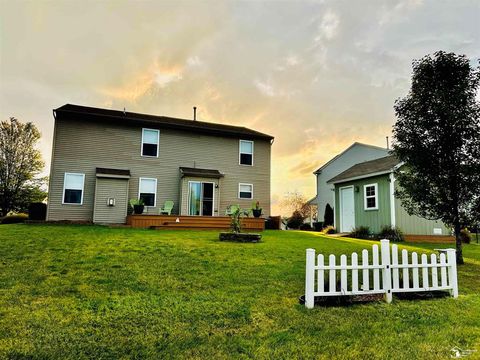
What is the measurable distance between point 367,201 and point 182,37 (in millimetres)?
11998

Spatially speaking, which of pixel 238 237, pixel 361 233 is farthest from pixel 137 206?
pixel 361 233

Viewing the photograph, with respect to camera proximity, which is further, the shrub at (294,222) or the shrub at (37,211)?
the shrub at (294,222)

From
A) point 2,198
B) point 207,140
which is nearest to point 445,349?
point 207,140

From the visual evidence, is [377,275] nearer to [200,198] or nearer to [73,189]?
[200,198]

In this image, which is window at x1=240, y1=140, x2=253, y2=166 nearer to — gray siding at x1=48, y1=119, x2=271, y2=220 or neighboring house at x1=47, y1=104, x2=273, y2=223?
neighboring house at x1=47, y1=104, x2=273, y2=223

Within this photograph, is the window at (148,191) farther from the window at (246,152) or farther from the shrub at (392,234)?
the shrub at (392,234)

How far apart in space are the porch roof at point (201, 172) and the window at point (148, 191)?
1790mm

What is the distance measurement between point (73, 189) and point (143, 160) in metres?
3.84

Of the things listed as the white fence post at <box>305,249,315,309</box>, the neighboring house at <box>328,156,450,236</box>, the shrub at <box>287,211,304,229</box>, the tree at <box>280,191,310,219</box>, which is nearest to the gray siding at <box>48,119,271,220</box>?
the neighboring house at <box>328,156,450,236</box>

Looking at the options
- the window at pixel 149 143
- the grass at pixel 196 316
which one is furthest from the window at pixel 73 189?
the grass at pixel 196 316

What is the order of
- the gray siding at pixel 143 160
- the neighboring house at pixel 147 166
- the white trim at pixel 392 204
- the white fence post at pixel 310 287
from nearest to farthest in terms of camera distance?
the white fence post at pixel 310 287, the white trim at pixel 392 204, the neighboring house at pixel 147 166, the gray siding at pixel 143 160

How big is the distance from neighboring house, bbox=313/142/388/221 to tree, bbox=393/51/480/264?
15.9 metres

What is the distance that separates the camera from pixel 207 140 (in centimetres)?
1962

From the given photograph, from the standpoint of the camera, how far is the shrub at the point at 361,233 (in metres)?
16.1
